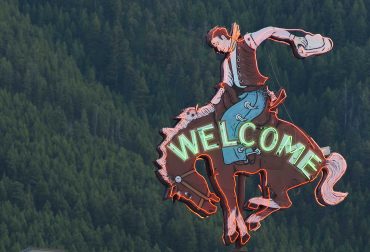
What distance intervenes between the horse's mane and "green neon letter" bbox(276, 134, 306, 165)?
2468mm

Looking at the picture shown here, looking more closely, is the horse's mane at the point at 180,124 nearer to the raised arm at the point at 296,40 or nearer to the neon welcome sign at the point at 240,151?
the neon welcome sign at the point at 240,151

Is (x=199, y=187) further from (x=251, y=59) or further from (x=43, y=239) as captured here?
(x=43, y=239)

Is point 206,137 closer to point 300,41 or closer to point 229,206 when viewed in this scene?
point 229,206

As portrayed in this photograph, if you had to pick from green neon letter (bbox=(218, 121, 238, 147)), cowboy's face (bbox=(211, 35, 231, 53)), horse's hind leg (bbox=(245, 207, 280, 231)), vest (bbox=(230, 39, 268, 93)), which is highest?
cowboy's face (bbox=(211, 35, 231, 53))

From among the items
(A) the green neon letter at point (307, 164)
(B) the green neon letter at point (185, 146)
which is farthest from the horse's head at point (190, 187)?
(A) the green neon letter at point (307, 164)

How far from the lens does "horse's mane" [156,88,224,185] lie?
72062mm

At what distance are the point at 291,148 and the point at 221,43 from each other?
3.91 metres

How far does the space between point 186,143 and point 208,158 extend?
2.70ft

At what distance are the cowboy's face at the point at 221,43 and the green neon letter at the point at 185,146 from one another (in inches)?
107

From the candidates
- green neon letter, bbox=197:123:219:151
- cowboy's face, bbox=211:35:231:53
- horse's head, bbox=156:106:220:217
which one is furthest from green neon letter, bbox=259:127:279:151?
cowboy's face, bbox=211:35:231:53

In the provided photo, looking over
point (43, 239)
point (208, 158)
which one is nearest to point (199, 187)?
point (208, 158)

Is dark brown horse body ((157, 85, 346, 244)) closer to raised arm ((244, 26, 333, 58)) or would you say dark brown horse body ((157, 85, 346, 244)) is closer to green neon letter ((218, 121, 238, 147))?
green neon letter ((218, 121, 238, 147))

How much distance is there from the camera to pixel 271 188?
7375cm

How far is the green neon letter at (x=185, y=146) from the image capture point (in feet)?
238
